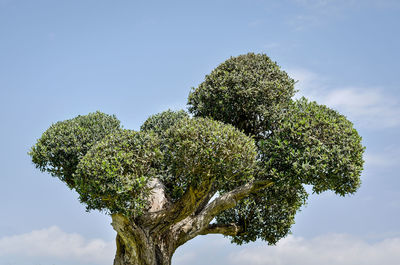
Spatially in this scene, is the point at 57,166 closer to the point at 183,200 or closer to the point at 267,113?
the point at 183,200

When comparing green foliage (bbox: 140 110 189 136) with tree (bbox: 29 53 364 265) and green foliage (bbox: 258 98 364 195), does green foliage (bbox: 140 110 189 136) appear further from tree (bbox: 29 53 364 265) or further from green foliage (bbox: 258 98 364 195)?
green foliage (bbox: 258 98 364 195)

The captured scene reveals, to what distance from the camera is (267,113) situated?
1758cm

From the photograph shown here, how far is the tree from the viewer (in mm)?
15070

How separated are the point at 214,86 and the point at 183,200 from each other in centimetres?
471

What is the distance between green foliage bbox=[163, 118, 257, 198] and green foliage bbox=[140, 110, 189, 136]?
11.6 feet

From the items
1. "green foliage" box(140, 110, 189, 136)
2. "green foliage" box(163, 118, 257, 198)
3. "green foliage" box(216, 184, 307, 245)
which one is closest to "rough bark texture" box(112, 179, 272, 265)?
"green foliage" box(163, 118, 257, 198)

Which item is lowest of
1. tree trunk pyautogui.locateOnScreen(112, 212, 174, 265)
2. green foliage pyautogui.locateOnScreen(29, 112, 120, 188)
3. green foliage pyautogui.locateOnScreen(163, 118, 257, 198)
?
tree trunk pyautogui.locateOnScreen(112, 212, 174, 265)

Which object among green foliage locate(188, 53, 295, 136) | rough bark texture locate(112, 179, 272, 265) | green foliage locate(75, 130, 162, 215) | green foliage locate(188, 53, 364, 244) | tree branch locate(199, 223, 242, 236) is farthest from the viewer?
tree branch locate(199, 223, 242, 236)

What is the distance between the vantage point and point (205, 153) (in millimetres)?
14969

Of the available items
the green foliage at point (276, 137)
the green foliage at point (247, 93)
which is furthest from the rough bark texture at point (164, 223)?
the green foliage at point (247, 93)

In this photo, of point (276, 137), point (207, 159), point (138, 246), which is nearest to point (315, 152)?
point (276, 137)

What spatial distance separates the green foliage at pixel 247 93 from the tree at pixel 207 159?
42mm

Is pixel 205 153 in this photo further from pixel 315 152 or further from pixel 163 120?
pixel 163 120

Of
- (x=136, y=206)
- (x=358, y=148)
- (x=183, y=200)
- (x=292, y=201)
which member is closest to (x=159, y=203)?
(x=183, y=200)
